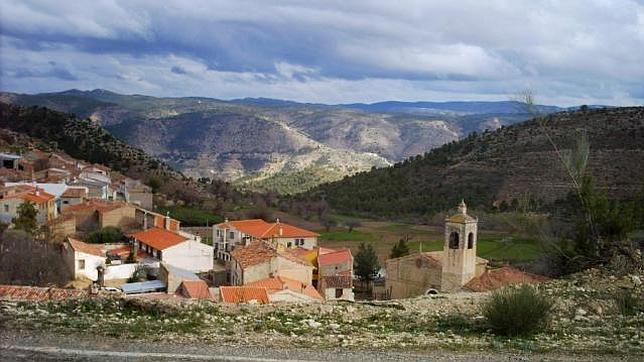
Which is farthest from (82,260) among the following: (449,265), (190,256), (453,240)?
(453,240)

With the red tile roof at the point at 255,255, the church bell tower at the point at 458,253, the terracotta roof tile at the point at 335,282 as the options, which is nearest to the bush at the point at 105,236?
the red tile roof at the point at 255,255

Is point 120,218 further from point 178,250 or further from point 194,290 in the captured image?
point 194,290

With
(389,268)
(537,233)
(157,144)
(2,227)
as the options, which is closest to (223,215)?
(2,227)

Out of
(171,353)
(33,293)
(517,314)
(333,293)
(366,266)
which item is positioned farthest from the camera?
(366,266)

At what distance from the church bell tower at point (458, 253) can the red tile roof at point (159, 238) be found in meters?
13.6

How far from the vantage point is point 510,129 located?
253 ft

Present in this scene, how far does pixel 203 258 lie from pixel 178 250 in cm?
159

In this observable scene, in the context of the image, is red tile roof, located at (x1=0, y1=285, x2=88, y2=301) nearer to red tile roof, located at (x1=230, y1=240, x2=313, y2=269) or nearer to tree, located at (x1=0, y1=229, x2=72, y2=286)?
tree, located at (x1=0, y1=229, x2=72, y2=286)

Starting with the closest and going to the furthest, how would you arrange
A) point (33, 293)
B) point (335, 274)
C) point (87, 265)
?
point (33, 293) < point (87, 265) < point (335, 274)

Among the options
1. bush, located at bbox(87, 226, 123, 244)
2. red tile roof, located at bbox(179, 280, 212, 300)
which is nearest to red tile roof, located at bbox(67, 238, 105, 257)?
bush, located at bbox(87, 226, 123, 244)

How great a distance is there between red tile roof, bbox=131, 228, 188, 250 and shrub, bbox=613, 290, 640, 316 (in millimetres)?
23254

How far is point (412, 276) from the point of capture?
26.5m

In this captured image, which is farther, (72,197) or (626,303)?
(72,197)

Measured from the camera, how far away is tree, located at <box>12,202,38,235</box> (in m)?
32.4
